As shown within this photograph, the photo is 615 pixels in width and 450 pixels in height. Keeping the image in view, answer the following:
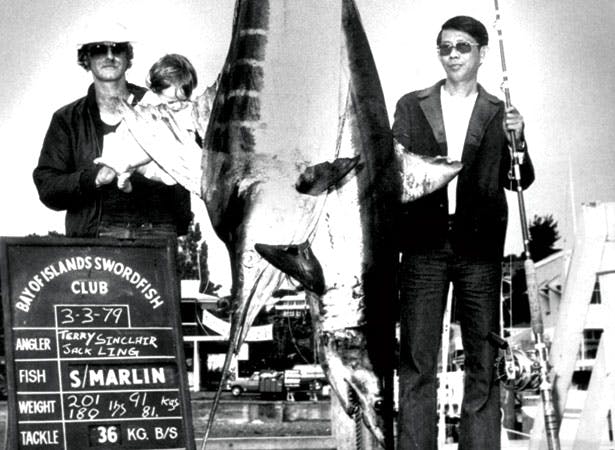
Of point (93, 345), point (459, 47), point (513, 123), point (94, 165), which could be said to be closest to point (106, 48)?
point (94, 165)

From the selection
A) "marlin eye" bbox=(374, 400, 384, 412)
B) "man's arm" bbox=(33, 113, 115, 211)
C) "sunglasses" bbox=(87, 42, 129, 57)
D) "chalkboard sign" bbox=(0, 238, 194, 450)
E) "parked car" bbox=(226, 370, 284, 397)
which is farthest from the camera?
"parked car" bbox=(226, 370, 284, 397)

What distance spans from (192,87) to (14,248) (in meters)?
0.89

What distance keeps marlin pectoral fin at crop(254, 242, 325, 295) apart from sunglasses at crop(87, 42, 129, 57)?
4.39ft

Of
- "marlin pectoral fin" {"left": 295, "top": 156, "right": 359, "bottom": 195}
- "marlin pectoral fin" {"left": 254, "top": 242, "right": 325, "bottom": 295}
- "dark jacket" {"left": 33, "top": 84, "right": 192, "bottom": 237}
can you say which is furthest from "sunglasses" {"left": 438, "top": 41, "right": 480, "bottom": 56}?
"dark jacket" {"left": 33, "top": 84, "right": 192, "bottom": 237}

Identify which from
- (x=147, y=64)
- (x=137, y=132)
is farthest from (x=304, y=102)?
(x=147, y=64)

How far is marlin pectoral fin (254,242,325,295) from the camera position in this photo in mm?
2965

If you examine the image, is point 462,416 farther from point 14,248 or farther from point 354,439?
point 14,248

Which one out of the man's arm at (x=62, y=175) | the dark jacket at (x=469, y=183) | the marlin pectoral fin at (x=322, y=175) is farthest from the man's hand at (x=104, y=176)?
the dark jacket at (x=469, y=183)

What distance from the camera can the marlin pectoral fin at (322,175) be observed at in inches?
128

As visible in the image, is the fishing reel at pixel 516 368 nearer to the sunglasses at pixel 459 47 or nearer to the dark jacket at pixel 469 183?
the dark jacket at pixel 469 183

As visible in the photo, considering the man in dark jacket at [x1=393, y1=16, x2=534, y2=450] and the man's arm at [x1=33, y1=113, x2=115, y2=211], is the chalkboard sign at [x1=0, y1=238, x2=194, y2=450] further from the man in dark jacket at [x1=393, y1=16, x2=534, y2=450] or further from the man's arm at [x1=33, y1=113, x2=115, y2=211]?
the man in dark jacket at [x1=393, y1=16, x2=534, y2=450]

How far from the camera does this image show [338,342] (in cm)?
314

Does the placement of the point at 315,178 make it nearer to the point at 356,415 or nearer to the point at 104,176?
the point at 356,415

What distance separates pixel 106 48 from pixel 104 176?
0.53 m
